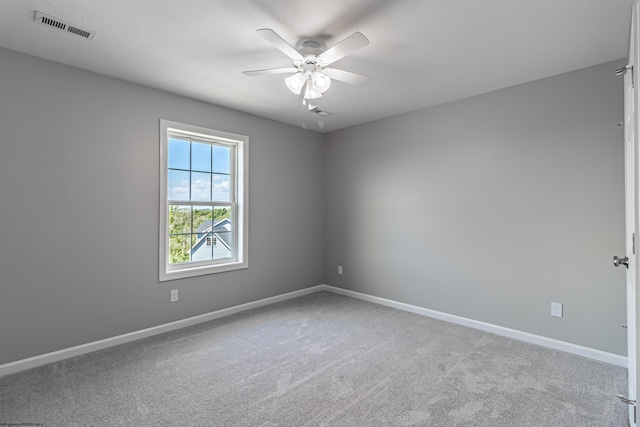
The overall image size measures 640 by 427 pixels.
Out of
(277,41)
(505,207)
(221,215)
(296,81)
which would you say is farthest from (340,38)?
(221,215)

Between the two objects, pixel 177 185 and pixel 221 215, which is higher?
pixel 177 185

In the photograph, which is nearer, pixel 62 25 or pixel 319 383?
pixel 62 25

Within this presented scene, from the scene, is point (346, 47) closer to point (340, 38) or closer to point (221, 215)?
point (340, 38)

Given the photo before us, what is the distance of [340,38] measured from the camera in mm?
2295

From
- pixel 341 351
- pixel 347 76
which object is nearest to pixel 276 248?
pixel 341 351

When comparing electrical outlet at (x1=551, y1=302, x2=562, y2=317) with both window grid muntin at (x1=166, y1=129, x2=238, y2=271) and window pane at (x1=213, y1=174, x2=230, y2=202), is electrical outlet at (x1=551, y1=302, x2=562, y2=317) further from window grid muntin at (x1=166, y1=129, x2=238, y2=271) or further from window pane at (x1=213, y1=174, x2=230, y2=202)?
window pane at (x1=213, y1=174, x2=230, y2=202)

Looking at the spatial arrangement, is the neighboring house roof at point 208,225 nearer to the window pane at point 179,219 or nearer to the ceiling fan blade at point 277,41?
the window pane at point 179,219

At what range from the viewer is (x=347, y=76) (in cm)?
241

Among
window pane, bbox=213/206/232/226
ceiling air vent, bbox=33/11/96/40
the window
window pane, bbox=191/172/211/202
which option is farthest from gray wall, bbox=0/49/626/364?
ceiling air vent, bbox=33/11/96/40

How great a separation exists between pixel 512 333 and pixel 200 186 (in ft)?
12.0

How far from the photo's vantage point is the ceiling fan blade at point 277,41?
73.0 inches

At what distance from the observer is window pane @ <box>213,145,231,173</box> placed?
3855 mm

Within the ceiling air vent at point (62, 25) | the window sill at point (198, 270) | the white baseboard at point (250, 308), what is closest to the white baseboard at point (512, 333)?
the white baseboard at point (250, 308)

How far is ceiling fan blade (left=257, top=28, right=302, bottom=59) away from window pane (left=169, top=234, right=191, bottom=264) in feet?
7.66
